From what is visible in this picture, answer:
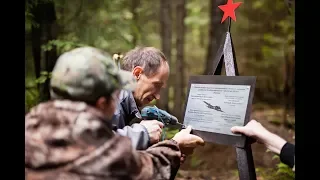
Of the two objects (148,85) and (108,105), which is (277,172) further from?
(108,105)

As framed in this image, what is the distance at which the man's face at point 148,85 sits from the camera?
1.46 meters

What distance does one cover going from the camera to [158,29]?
1.72 m

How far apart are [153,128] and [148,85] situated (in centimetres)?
16

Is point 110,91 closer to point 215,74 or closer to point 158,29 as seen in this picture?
point 215,74

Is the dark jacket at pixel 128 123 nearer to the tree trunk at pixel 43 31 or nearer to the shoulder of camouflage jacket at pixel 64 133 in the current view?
the shoulder of camouflage jacket at pixel 64 133

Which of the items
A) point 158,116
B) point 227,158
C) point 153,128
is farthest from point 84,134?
point 227,158

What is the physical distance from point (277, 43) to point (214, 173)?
54 centimetres

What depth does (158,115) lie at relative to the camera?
4.95ft

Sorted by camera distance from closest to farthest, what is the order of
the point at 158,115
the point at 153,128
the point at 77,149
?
1. the point at 77,149
2. the point at 153,128
3. the point at 158,115
